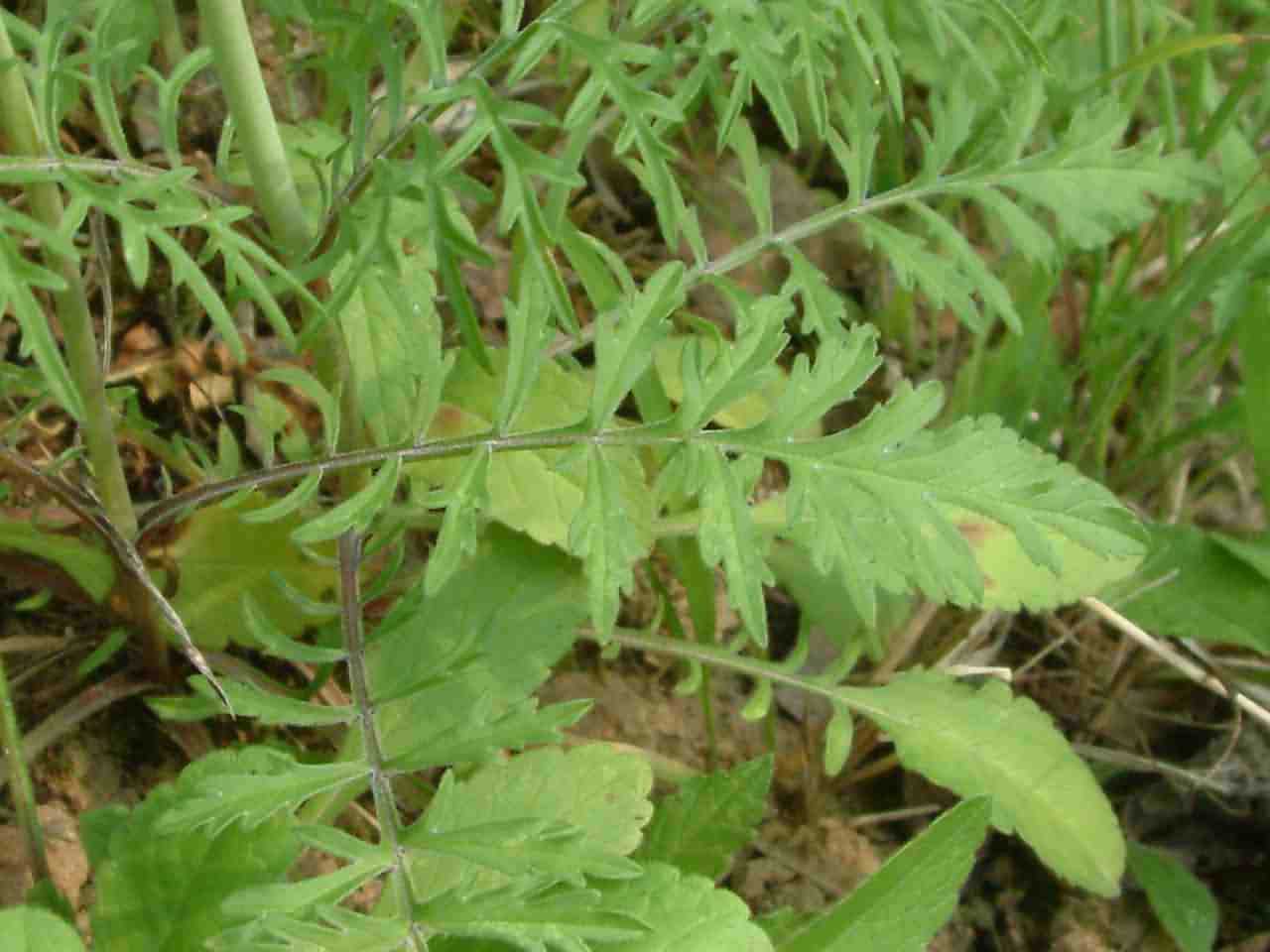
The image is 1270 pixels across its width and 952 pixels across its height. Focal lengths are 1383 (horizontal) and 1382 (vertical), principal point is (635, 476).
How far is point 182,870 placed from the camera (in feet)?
3.87

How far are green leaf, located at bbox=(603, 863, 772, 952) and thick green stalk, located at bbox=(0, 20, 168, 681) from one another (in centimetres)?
59

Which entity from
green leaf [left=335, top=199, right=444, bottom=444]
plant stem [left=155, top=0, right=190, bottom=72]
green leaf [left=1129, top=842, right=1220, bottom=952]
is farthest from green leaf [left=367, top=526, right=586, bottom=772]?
green leaf [left=1129, top=842, right=1220, bottom=952]

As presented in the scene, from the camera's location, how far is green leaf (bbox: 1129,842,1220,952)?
1818 mm

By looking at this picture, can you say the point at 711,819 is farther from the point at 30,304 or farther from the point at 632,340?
the point at 30,304

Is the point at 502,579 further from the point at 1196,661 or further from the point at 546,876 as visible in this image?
the point at 1196,661

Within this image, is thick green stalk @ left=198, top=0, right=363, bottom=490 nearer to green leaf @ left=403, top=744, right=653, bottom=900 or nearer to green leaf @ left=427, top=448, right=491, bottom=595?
green leaf @ left=427, top=448, right=491, bottom=595

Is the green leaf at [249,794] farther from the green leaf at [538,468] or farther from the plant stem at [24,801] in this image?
the green leaf at [538,468]

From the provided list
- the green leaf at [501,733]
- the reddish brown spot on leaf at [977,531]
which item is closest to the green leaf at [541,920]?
the green leaf at [501,733]

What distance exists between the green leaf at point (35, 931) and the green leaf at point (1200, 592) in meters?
1.34

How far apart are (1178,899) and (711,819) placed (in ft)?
2.49

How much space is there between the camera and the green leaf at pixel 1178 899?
1.82 meters

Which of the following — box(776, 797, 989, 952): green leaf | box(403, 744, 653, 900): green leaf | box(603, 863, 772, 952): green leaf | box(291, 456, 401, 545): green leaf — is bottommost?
box(776, 797, 989, 952): green leaf

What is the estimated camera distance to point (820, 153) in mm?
2432

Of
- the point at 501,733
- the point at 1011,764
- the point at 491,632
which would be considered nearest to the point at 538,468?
the point at 491,632
